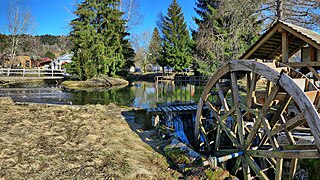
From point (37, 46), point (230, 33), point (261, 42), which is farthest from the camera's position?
point (37, 46)

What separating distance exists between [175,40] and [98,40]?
343 inches

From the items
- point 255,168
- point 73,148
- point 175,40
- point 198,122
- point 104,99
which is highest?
point 175,40

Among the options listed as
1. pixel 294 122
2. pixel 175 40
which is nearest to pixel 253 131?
pixel 294 122

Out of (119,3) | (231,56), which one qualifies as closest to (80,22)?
(119,3)

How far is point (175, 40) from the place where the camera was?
2934 centimetres

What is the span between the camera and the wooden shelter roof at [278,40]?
16.9 feet

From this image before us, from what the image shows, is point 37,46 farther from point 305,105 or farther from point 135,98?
point 305,105

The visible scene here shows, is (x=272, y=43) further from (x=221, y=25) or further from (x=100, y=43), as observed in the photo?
(x=100, y=43)

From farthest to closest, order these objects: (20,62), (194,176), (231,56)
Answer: (20,62) < (231,56) < (194,176)

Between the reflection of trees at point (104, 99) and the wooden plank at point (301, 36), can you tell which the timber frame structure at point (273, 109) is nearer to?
the wooden plank at point (301, 36)

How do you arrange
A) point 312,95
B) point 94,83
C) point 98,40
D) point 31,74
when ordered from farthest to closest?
1. point 31,74
2. point 98,40
3. point 94,83
4. point 312,95

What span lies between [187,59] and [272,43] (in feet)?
75.7

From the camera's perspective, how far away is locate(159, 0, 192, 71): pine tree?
29.0 meters

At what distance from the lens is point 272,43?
612 centimetres
